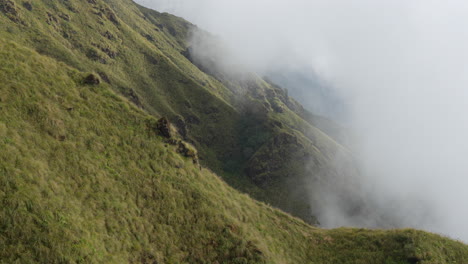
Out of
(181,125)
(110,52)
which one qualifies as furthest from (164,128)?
(110,52)

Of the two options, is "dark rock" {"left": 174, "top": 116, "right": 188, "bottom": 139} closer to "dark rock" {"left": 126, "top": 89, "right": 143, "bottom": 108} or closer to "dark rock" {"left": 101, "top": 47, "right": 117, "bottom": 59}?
"dark rock" {"left": 126, "top": 89, "right": 143, "bottom": 108}

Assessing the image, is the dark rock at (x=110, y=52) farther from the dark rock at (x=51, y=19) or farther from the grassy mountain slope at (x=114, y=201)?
the grassy mountain slope at (x=114, y=201)

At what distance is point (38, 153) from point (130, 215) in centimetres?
980

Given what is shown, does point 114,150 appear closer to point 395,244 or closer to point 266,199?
point 395,244

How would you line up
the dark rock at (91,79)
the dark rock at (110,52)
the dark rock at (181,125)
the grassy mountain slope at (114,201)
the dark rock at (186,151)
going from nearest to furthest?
1. the grassy mountain slope at (114,201)
2. the dark rock at (91,79)
3. the dark rock at (186,151)
4. the dark rock at (110,52)
5. the dark rock at (181,125)

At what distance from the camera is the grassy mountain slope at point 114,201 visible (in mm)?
20484

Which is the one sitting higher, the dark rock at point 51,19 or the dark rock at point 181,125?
the dark rock at point 51,19

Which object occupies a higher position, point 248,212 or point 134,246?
point 248,212

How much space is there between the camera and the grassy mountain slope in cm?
2048

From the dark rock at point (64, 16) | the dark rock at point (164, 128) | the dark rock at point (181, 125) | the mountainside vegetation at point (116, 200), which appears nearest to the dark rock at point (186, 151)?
the mountainside vegetation at point (116, 200)

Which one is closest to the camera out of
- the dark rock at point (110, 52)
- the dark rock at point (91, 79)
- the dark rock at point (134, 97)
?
the dark rock at point (91, 79)

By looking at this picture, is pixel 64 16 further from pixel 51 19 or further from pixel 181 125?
pixel 181 125

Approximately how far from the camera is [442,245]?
35.1 meters

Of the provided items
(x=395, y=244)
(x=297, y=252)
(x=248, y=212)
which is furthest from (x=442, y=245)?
(x=248, y=212)
